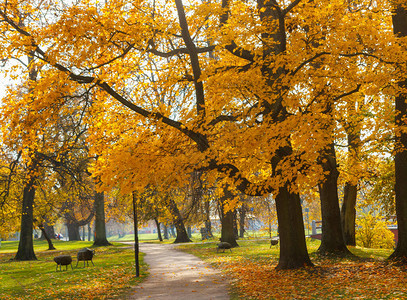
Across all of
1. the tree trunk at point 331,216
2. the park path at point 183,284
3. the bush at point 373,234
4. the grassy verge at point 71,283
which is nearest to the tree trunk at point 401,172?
the tree trunk at point 331,216

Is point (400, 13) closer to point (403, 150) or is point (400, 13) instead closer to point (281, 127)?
A: point (403, 150)

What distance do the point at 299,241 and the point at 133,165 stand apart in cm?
523

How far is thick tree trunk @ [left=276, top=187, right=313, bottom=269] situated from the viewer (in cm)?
1277

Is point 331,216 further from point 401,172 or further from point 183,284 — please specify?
point 183,284

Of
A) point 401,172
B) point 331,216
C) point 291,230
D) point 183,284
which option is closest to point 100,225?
point 331,216

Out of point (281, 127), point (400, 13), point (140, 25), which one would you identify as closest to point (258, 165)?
point (281, 127)

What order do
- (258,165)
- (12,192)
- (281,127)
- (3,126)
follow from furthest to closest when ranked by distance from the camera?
(12,192) < (258,165) < (3,126) < (281,127)

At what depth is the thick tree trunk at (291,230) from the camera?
12.8 metres

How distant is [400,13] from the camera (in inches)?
512

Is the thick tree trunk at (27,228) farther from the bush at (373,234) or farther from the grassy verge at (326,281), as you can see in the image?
the bush at (373,234)

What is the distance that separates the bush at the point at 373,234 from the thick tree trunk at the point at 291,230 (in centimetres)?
1259

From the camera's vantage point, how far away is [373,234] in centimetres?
2403

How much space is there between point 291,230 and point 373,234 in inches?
521

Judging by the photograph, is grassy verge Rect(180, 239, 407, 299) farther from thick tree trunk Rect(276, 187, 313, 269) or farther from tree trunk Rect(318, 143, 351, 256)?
tree trunk Rect(318, 143, 351, 256)
